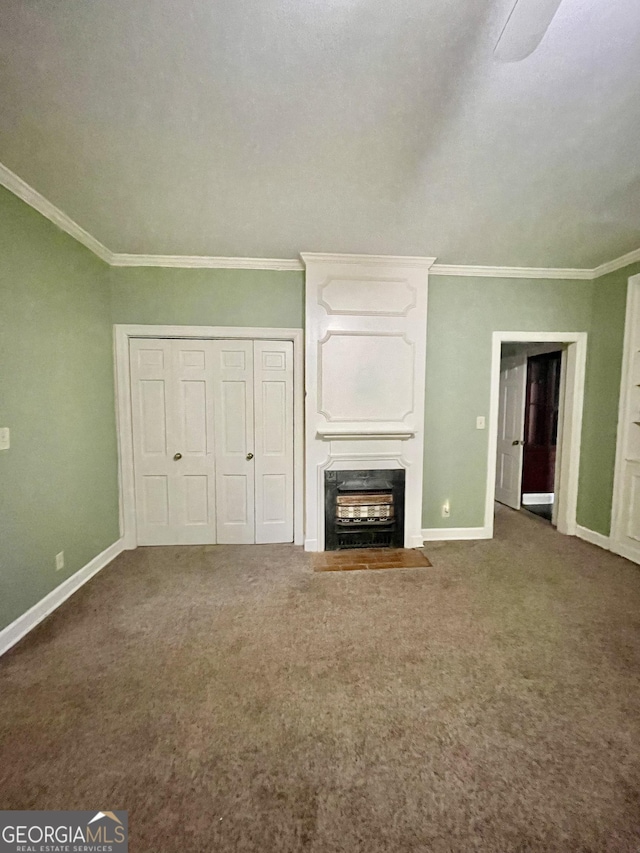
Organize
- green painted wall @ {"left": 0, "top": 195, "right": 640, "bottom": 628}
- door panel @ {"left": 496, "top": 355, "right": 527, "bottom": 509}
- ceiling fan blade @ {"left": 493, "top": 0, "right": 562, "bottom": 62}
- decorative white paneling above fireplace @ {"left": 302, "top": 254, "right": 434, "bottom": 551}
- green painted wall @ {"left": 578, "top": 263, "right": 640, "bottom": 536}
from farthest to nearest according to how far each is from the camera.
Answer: door panel @ {"left": 496, "top": 355, "right": 527, "bottom": 509} → green painted wall @ {"left": 578, "top": 263, "right": 640, "bottom": 536} → decorative white paneling above fireplace @ {"left": 302, "top": 254, "right": 434, "bottom": 551} → green painted wall @ {"left": 0, "top": 195, "right": 640, "bottom": 628} → ceiling fan blade @ {"left": 493, "top": 0, "right": 562, "bottom": 62}

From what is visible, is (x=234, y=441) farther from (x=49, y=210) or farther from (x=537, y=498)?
(x=537, y=498)

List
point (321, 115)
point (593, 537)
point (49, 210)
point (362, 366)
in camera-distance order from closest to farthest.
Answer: point (321, 115) < point (49, 210) < point (362, 366) < point (593, 537)

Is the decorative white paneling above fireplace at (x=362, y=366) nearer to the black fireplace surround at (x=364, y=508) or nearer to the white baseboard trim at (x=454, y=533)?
the black fireplace surround at (x=364, y=508)

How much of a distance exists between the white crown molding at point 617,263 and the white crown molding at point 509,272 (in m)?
0.05

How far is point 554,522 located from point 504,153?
3456 mm

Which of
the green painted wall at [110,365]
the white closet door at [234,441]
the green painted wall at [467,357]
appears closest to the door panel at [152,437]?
the green painted wall at [110,365]

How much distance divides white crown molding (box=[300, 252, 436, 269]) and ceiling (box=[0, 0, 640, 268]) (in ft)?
1.30

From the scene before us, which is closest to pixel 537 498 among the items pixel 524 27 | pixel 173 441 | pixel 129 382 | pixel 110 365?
pixel 173 441

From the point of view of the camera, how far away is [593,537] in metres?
3.21

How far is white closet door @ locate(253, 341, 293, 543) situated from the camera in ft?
10.2

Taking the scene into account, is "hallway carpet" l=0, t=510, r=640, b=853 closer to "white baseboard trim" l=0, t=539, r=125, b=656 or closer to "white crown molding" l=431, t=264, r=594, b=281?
"white baseboard trim" l=0, t=539, r=125, b=656

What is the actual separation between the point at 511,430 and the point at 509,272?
6.64 feet

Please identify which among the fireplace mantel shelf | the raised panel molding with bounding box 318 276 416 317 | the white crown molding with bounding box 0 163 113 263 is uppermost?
the white crown molding with bounding box 0 163 113 263

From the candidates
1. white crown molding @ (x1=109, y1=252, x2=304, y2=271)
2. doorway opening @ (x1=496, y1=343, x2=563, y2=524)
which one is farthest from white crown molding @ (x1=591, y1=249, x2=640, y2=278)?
white crown molding @ (x1=109, y1=252, x2=304, y2=271)
